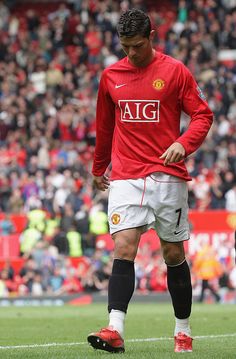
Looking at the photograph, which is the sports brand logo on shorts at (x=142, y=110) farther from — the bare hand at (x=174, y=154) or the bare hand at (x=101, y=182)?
the bare hand at (x=101, y=182)

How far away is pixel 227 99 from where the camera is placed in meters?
28.2

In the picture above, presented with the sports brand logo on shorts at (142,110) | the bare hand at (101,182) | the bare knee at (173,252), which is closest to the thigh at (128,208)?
the bare knee at (173,252)

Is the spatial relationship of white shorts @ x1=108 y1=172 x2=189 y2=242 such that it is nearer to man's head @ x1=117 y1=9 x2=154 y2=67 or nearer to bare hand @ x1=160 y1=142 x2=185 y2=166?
bare hand @ x1=160 y1=142 x2=185 y2=166

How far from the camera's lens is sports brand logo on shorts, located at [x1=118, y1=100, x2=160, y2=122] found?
312 inches

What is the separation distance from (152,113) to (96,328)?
4615mm

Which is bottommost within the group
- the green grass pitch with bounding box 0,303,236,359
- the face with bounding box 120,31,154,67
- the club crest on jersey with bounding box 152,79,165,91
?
the green grass pitch with bounding box 0,303,236,359

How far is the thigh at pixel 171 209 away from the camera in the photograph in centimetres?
795

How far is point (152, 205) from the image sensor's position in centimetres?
791

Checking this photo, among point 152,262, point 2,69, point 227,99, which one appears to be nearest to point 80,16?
point 2,69

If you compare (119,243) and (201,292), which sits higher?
(119,243)

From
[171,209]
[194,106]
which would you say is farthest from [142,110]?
[171,209]

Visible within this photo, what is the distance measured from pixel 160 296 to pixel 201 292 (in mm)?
810

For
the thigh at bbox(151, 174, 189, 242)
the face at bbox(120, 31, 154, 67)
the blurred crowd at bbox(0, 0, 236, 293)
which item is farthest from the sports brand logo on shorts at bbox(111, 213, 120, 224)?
the blurred crowd at bbox(0, 0, 236, 293)

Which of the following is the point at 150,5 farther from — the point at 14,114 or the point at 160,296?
the point at 160,296
